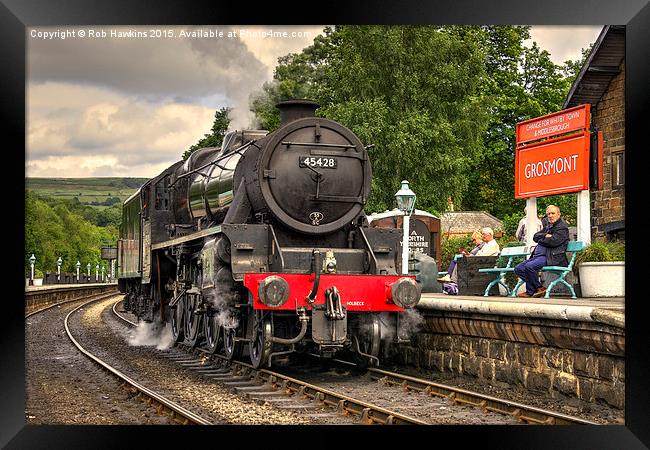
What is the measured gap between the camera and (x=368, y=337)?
977 cm

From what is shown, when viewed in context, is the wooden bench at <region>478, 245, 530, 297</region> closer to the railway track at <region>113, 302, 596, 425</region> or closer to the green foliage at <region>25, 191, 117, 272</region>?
the railway track at <region>113, 302, 596, 425</region>

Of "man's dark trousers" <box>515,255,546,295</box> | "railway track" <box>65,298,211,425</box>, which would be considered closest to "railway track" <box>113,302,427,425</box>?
"railway track" <box>65,298,211,425</box>

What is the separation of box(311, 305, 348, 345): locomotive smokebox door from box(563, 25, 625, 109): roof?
7813 millimetres

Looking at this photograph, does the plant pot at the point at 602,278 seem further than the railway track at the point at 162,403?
Yes

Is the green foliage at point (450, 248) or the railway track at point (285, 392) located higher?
the green foliage at point (450, 248)

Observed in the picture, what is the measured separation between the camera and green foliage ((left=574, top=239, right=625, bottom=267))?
10250mm

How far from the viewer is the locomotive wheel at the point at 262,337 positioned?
30.5 ft

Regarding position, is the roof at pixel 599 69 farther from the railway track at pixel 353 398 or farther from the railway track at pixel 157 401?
the railway track at pixel 157 401

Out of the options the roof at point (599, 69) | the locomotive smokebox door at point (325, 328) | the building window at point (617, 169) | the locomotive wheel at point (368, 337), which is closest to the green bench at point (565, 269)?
the locomotive wheel at point (368, 337)

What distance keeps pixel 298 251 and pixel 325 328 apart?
0.95m

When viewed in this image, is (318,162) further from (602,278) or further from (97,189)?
(97,189)

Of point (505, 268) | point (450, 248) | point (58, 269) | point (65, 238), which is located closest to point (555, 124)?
point (505, 268)
